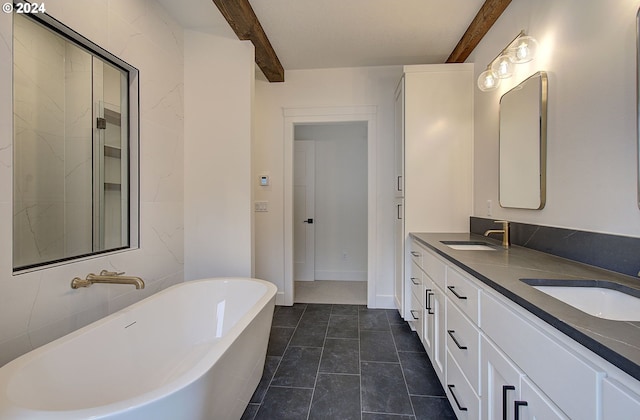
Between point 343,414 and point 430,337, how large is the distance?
751mm

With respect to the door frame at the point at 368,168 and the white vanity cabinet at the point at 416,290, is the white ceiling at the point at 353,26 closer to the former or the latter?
the door frame at the point at 368,168

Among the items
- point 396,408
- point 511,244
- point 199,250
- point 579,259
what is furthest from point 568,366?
point 199,250

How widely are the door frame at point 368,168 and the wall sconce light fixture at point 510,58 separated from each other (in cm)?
118

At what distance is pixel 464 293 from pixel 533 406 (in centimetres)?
52

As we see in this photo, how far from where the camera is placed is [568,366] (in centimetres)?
63

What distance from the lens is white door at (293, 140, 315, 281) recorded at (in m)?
4.05

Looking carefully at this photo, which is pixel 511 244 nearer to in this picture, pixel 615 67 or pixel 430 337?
pixel 430 337

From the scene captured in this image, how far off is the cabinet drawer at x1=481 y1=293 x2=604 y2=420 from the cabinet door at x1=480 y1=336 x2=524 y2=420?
1.7 inches

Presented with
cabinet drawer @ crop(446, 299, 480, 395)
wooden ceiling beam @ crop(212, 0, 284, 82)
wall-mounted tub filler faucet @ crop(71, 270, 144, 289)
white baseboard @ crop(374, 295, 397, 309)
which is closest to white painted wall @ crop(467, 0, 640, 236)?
cabinet drawer @ crop(446, 299, 480, 395)

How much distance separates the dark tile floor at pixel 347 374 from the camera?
1.48 metres

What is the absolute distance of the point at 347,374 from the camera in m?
1.79

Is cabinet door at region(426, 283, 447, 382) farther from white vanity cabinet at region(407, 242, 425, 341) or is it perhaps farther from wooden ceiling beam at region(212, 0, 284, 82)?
wooden ceiling beam at region(212, 0, 284, 82)

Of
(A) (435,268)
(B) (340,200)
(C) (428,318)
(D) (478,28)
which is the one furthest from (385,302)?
(D) (478,28)

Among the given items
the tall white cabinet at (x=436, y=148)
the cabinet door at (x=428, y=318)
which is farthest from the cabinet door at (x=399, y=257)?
the cabinet door at (x=428, y=318)
